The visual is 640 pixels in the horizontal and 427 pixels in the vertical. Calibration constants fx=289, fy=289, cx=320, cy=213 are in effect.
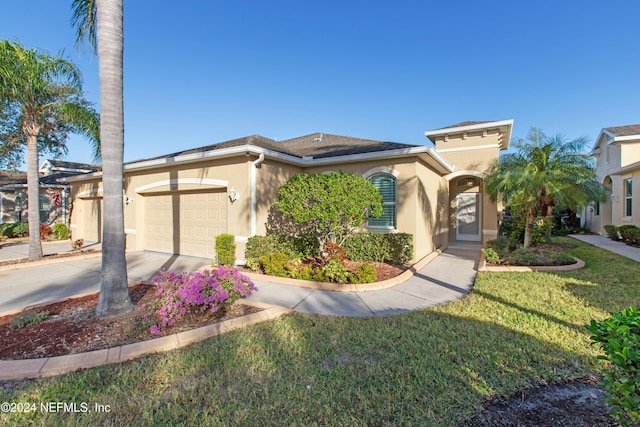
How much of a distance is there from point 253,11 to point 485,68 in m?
10.0

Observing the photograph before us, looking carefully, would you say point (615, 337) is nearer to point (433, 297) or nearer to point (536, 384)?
point (536, 384)

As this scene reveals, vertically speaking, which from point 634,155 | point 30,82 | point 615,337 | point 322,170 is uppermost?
point 30,82

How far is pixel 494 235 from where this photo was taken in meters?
12.8

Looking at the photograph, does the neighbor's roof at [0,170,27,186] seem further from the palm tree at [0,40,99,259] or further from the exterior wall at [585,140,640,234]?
the exterior wall at [585,140,640,234]

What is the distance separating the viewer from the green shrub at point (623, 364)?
169cm

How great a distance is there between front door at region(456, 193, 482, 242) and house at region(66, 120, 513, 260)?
0.05 metres

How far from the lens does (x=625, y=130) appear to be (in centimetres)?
1538

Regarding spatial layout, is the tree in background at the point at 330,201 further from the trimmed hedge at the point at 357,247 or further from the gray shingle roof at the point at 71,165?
the gray shingle roof at the point at 71,165

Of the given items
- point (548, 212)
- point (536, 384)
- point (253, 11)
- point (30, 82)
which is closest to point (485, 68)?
point (548, 212)

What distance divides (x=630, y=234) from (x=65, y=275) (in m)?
20.1

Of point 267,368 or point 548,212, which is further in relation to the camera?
point 548,212

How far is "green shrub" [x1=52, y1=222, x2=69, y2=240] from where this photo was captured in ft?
50.8

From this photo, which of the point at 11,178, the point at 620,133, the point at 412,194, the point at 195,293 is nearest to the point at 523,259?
the point at 412,194

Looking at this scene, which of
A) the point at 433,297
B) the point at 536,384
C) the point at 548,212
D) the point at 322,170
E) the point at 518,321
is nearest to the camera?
the point at 536,384
